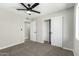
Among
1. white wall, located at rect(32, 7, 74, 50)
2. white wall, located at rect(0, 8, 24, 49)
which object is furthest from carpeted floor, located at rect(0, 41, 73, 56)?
white wall, located at rect(0, 8, 24, 49)

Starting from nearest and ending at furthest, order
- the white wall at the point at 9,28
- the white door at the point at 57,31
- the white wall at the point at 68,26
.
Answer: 1. the white wall at the point at 68,26
2. the white wall at the point at 9,28
3. the white door at the point at 57,31

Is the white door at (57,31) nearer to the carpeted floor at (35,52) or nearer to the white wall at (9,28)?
the carpeted floor at (35,52)

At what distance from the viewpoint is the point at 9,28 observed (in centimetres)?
396

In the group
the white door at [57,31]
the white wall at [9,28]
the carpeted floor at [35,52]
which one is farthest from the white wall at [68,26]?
the white wall at [9,28]

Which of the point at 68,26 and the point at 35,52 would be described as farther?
the point at 68,26

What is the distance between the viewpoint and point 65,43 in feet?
12.0

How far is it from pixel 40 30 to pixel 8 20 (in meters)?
2.63

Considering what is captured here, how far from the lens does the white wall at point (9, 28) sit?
11.7 feet

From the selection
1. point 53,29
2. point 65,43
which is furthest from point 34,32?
point 65,43

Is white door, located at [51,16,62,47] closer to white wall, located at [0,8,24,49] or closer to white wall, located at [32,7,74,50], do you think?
white wall, located at [32,7,74,50]

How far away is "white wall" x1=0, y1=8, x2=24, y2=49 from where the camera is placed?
356cm

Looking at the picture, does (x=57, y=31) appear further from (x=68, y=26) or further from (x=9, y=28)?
(x=9, y=28)

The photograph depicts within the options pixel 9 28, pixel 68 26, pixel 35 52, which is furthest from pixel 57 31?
pixel 9 28

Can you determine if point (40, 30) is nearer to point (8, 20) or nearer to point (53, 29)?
point (53, 29)
